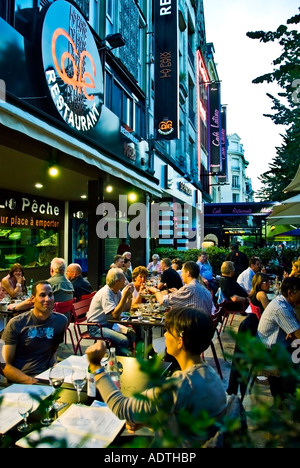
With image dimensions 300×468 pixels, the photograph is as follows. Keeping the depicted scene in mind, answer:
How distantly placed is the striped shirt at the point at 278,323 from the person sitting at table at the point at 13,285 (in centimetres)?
455

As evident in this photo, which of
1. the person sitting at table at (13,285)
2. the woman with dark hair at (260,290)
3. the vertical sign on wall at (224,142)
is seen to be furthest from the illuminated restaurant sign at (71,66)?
the vertical sign on wall at (224,142)

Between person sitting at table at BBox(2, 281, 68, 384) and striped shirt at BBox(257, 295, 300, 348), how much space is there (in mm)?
2223

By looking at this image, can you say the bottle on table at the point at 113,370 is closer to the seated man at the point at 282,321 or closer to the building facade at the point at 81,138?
the seated man at the point at 282,321

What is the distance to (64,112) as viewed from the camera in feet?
22.5

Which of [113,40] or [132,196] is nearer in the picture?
[113,40]

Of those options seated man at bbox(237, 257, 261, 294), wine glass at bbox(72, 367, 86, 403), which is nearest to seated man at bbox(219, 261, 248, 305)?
seated man at bbox(237, 257, 261, 294)

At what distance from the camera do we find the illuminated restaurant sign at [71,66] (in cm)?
642

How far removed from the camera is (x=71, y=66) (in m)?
7.19

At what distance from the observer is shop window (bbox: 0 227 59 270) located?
10711mm

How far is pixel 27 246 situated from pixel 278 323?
10185 millimetres

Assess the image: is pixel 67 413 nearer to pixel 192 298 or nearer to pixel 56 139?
pixel 192 298

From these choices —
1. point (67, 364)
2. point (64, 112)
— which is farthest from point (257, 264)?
point (67, 364)

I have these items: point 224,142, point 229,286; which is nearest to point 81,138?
point 229,286
